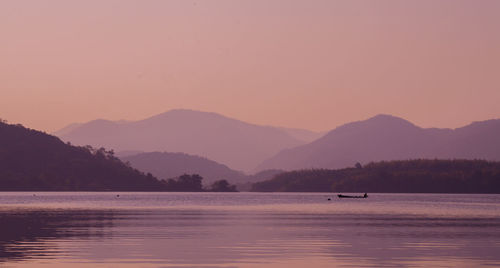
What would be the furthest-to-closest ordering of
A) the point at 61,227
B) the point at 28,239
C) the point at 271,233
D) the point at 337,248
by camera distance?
1. the point at 61,227
2. the point at 271,233
3. the point at 28,239
4. the point at 337,248

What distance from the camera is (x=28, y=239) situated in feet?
241

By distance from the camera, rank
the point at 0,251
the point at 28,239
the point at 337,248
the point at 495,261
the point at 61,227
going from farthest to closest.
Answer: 1. the point at 61,227
2. the point at 28,239
3. the point at 337,248
4. the point at 0,251
5. the point at 495,261

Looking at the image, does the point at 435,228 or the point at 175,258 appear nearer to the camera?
the point at 175,258

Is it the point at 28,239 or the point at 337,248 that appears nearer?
the point at 337,248

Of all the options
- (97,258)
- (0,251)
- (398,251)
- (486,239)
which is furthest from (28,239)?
(486,239)

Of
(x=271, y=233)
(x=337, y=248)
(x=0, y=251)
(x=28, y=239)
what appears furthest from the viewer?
(x=271, y=233)

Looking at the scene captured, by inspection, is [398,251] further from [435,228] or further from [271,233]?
[435,228]

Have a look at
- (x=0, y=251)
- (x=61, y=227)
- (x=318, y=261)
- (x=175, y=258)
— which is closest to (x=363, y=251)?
(x=318, y=261)

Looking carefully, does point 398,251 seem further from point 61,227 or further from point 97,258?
point 61,227

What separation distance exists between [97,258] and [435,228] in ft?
151

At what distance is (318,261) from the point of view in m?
56.0

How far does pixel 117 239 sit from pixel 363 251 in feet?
70.7

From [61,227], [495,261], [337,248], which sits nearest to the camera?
[495,261]

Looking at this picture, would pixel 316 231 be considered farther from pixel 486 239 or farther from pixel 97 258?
pixel 97 258
